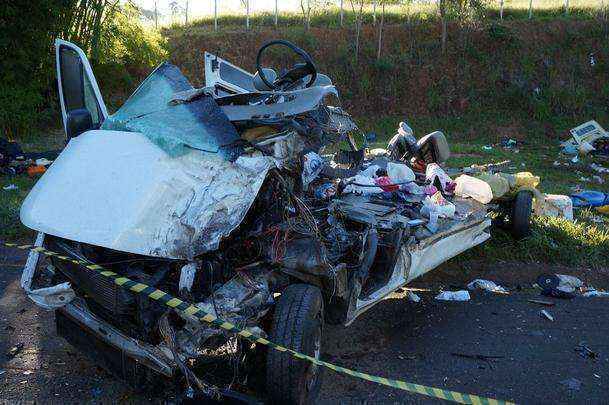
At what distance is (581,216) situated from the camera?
7.50m

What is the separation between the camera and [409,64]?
21766 mm

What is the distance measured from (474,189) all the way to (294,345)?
11.6ft

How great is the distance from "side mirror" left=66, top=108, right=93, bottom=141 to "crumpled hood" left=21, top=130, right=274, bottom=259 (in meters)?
0.55

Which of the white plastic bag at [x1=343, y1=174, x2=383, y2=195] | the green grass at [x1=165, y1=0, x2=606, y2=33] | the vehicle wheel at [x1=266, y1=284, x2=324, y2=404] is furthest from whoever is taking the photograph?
the green grass at [x1=165, y1=0, x2=606, y2=33]

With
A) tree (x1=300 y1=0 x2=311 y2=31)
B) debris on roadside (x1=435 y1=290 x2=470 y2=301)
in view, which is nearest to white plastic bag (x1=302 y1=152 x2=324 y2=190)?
debris on roadside (x1=435 y1=290 x2=470 y2=301)

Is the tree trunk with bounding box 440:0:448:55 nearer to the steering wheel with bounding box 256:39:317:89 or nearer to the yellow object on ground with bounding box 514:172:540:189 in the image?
the yellow object on ground with bounding box 514:172:540:189

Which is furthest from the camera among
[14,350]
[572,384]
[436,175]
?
[436,175]

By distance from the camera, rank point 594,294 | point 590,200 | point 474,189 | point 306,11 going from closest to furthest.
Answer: point 594,294
point 474,189
point 590,200
point 306,11

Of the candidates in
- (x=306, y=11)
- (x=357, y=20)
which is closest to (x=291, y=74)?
(x=357, y=20)

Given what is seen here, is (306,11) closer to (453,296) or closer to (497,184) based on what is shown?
(497,184)

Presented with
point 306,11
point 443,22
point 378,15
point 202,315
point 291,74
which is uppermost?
point 306,11

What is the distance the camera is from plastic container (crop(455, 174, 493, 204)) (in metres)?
5.79

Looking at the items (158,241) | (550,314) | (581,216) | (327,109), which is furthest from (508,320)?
(581,216)

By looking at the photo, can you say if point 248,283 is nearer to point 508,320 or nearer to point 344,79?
point 508,320
